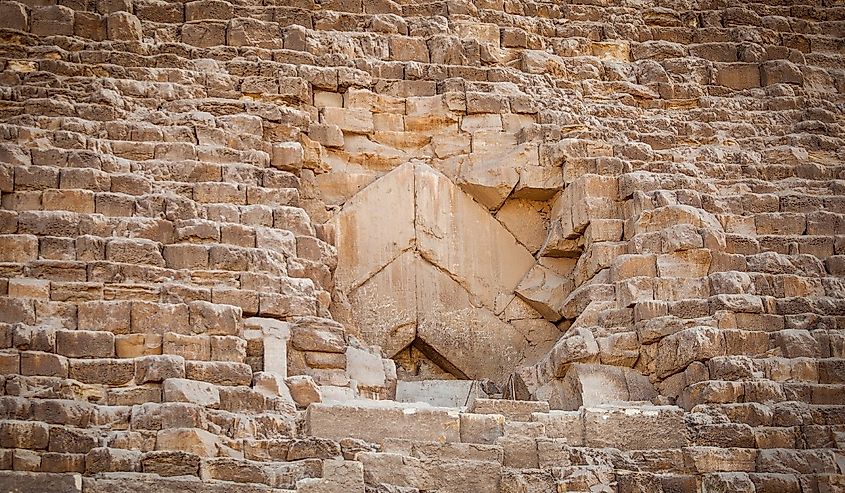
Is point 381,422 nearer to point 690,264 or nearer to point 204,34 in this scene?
point 690,264

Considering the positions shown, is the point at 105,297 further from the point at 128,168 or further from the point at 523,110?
the point at 523,110

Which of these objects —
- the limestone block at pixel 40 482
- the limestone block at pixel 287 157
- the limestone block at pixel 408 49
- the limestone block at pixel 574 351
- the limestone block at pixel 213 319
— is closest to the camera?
the limestone block at pixel 40 482

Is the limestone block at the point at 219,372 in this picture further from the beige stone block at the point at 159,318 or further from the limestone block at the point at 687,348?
the limestone block at the point at 687,348

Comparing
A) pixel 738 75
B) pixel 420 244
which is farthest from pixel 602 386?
pixel 738 75

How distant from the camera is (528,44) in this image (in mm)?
20344

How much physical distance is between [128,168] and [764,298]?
6.23 metres

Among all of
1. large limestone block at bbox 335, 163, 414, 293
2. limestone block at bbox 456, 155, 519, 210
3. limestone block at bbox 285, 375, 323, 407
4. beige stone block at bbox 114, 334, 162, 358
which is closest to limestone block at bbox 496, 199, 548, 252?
limestone block at bbox 456, 155, 519, 210

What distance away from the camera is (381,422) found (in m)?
15.3

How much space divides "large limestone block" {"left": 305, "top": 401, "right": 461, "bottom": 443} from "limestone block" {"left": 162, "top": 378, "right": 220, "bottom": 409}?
0.82 metres

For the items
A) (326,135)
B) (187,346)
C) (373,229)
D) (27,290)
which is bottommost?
(187,346)

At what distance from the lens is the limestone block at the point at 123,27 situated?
743 inches

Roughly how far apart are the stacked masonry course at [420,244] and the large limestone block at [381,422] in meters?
0.03

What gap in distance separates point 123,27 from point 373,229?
337 centimetres

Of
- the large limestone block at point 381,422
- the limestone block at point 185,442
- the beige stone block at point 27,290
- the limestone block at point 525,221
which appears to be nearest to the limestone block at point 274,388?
the large limestone block at point 381,422
